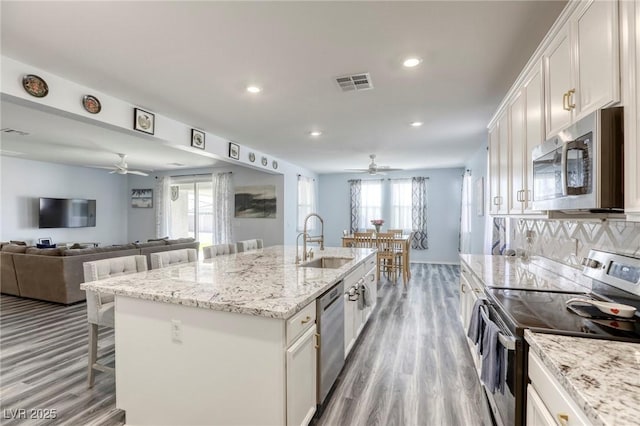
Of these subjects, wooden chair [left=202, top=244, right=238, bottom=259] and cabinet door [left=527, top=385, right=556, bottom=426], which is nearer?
cabinet door [left=527, top=385, right=556, bottom=426]

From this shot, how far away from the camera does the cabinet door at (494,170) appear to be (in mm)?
2900

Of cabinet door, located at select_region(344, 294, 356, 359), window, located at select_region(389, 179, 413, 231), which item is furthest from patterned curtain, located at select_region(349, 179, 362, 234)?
cabinet door, located at select_region(344, 294, 356, 359)

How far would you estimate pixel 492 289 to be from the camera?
1.84m

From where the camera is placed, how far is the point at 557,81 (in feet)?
5.48

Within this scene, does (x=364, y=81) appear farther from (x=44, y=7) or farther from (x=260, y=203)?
(x=260, y=203)

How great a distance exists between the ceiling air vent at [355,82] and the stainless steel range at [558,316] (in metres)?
1.99

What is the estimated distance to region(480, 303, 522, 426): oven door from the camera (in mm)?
1240

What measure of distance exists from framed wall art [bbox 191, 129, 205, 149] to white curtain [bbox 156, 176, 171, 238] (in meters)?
4.51

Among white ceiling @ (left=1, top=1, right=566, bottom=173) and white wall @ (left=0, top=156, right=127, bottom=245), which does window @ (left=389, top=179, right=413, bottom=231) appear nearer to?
white ceiling @ (left=1, top=1, right=566, bottom=173)

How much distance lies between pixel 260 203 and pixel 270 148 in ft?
6.07

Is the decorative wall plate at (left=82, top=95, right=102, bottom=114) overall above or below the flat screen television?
above

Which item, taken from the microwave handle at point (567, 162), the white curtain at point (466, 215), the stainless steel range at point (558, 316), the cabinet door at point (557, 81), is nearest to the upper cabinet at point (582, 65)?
the cabinet door at point (557, 81)

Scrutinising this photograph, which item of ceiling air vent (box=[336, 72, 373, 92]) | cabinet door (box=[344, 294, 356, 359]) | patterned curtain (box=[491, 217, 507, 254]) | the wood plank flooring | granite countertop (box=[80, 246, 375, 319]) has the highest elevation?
ceiling air vent (box=[336, 72, 373, 92])

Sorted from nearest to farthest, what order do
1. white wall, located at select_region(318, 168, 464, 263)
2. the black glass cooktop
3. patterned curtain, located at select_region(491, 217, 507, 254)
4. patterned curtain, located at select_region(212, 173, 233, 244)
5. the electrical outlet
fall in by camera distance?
the black glass cooktop
the electrical outlet
patterned curtain, located at select_region(491, 217, 507, 254)
patterned curtain, located at select_region(212, 173, 233, 244)
white wall, located at select_region(318, 168, 464, 263)
